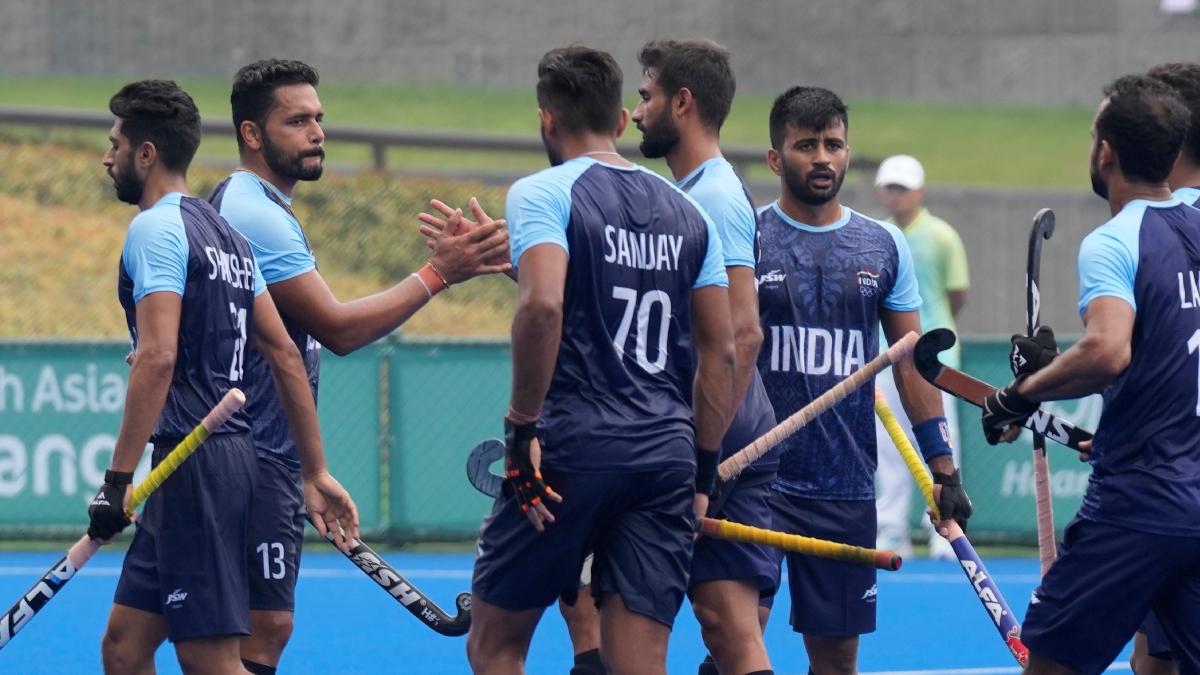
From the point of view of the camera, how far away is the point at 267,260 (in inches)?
207

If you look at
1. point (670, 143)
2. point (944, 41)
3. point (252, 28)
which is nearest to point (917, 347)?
point (670, 143)

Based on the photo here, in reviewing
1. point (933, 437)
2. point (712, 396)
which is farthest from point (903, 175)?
point (712, 396)

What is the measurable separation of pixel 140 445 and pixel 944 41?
24612 millimetres

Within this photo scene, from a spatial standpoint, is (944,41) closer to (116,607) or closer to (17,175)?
(17,175)

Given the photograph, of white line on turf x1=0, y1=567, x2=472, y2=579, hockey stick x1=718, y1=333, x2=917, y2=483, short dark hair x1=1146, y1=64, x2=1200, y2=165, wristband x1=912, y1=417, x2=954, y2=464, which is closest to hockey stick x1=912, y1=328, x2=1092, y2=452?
hockey stick x1=718, y1=333, x2=917, y2=483

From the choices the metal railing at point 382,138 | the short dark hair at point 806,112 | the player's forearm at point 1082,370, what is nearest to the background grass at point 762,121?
the metal railing at point 382,138

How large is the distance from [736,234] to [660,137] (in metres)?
0.48

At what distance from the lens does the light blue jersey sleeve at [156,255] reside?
15.3 ft

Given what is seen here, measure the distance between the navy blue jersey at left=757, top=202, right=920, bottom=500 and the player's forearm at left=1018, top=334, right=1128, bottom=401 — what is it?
120cm

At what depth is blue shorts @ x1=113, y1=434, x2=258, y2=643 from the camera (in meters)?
4.69

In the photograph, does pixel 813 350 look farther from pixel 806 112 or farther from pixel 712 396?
pixel 712 396

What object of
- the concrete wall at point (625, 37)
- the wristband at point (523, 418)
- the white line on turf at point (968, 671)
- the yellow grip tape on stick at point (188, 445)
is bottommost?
the white line on turf at point (968, 671)

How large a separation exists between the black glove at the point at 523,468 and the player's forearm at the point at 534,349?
0.06 meters

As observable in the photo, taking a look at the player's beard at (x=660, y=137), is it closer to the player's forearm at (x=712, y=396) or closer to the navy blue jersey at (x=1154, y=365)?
the player's forearm at (x=712, y=396)
